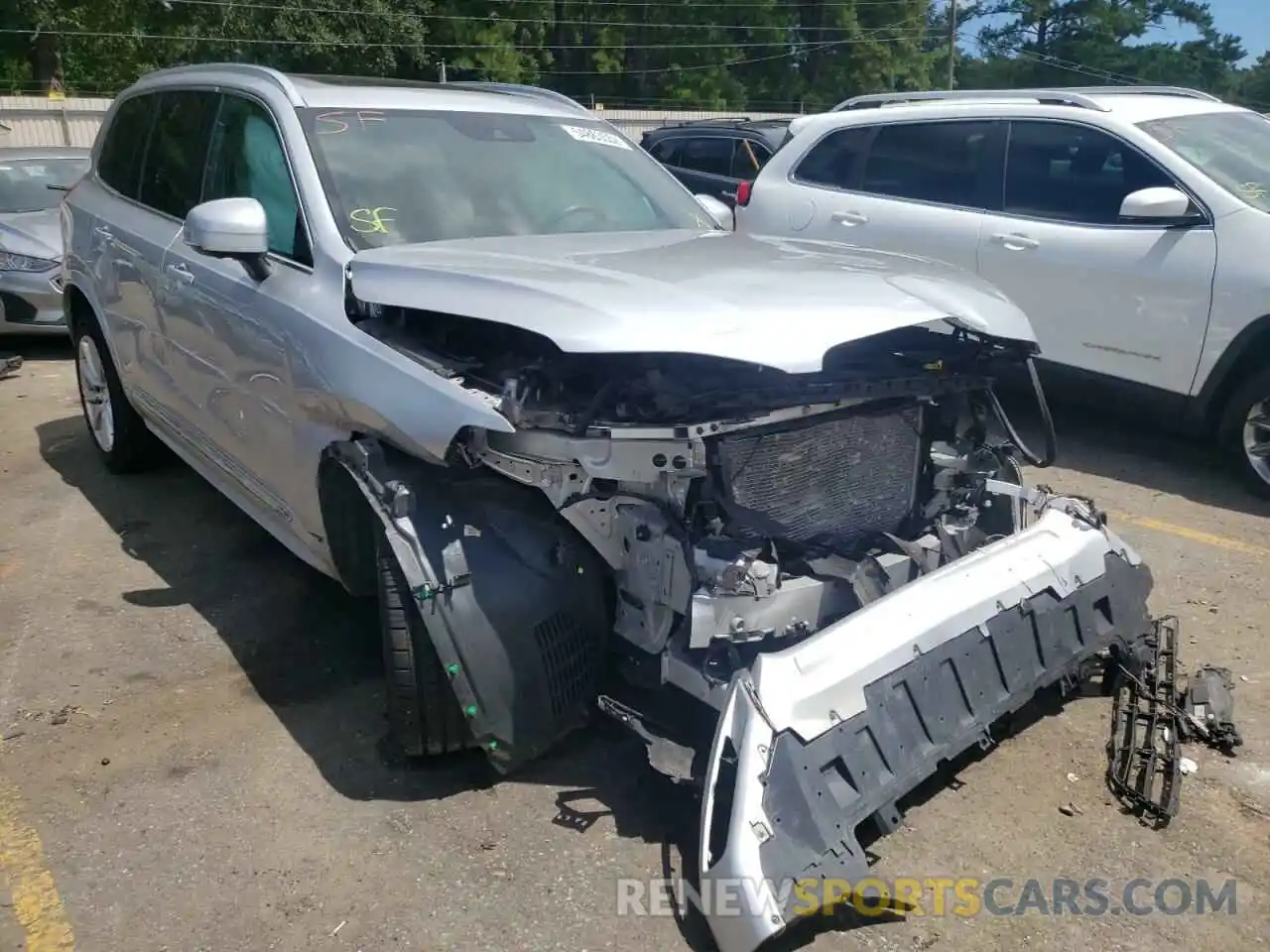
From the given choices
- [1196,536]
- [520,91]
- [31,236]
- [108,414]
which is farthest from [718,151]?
[1196,536]

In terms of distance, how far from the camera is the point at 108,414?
227 inches

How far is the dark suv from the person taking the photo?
1044cm

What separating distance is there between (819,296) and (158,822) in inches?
91.1

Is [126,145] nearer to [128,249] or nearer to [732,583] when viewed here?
[128,249]

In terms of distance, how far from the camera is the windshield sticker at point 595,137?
14.7 ft

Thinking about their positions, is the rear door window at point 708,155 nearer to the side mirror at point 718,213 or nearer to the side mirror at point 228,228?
the side mirror at point 718,213

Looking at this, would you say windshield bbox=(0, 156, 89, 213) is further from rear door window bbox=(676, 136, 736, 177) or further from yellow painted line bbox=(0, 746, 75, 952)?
yellow painted line bbox=(0, 746, 75, 952)

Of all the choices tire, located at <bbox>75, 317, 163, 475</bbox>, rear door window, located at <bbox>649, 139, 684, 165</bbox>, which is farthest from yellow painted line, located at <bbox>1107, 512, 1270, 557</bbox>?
rear door window, located at <bbox>649, 139, 684, 165</bbox>

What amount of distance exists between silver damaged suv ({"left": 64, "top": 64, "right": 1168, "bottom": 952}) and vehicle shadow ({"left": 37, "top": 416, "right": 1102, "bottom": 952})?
0.21m

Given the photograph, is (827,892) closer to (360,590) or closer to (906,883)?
(906,883)

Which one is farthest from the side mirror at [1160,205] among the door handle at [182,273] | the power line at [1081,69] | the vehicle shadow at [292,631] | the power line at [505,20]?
the power line at [1081,69]

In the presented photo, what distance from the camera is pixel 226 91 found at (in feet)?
14.5

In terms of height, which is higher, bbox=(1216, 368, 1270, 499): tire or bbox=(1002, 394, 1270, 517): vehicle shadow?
bbox=(1216, 368, 1270, 499): tire

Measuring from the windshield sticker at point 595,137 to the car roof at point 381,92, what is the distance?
0.10 meters
